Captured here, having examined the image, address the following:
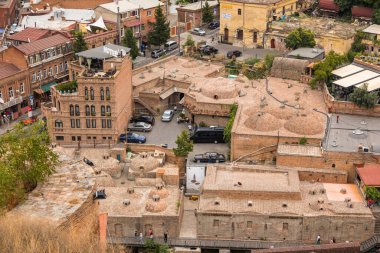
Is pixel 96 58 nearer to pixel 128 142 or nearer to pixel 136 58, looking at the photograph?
pixel 128 142

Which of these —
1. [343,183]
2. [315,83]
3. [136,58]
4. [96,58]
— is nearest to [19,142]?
[96,58]

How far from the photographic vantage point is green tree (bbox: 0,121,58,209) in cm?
3938

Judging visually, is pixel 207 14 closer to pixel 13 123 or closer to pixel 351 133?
pixel 13 123

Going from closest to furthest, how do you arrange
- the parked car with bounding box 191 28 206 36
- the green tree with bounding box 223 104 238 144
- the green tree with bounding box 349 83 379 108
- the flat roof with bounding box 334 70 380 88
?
the green tree with bounding box 223 104 238 144, the green tree with bounding box 349 83 379 108, the flat roof with bounding box 334 70 380 88, the parked car with bounding box 191 28 206 36

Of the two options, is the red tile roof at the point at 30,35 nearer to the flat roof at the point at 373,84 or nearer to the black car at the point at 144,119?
the black car at the point at 144,119

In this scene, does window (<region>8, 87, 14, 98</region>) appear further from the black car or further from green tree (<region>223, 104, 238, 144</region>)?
green tree (<region>223, 104, 238, 144</region>)

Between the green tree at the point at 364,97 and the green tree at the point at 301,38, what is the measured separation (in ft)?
55.9

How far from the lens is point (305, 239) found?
47469 millimetres

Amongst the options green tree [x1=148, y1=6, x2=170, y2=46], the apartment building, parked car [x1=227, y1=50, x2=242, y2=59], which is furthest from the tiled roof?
parked car [x1=227, y1=50, x2=242, y2=59]

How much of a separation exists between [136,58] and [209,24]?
50.7 feet

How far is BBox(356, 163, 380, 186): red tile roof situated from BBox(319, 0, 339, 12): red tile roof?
41.5 m

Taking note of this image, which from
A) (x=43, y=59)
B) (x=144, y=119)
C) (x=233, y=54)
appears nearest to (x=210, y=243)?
(x=144, y=119)

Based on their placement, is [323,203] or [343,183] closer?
[323,203]

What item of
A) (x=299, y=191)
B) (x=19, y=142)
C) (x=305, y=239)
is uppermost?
(x=19, y=142)
